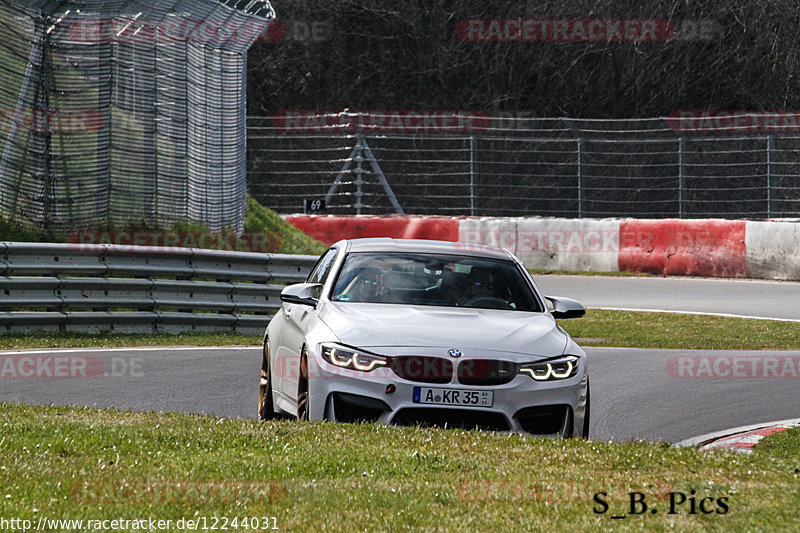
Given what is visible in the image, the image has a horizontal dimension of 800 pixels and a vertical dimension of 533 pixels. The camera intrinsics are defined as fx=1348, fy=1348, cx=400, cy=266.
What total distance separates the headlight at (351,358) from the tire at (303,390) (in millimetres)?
279

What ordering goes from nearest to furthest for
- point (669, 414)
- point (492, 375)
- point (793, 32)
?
point (492, 375), point (669, 414), point (793, 32)

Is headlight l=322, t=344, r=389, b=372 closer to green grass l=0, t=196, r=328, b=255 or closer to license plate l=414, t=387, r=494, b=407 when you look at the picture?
license plate l=414, t=387, r=494, b=407

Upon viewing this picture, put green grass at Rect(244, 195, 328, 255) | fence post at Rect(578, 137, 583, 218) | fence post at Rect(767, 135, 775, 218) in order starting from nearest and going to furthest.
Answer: green grass at Rect(244, 195, 328, 255) < fence post at Rect(767, 135, 775, 218) < fence post at Rect(578, 137, 583, 218)

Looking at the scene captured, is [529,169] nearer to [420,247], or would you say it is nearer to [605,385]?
[605,385]

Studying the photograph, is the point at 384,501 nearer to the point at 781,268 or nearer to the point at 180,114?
the point at 180,114

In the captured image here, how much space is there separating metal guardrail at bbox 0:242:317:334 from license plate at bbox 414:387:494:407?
8.20 metres

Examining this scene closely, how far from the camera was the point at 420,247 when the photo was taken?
9.64 meters

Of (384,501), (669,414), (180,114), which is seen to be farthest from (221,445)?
(180,114)

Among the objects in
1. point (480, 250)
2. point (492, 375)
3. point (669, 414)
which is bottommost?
point (669, 414)

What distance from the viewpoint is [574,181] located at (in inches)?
1094

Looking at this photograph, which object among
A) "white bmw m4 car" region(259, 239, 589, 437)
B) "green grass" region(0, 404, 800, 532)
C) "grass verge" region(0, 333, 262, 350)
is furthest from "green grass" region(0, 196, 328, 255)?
"green grass" region(0, 404, 800, 532)

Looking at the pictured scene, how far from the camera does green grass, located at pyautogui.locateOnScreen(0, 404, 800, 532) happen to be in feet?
18.1

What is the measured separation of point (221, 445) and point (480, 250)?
3.22 m

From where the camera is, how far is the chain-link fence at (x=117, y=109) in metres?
17.7
